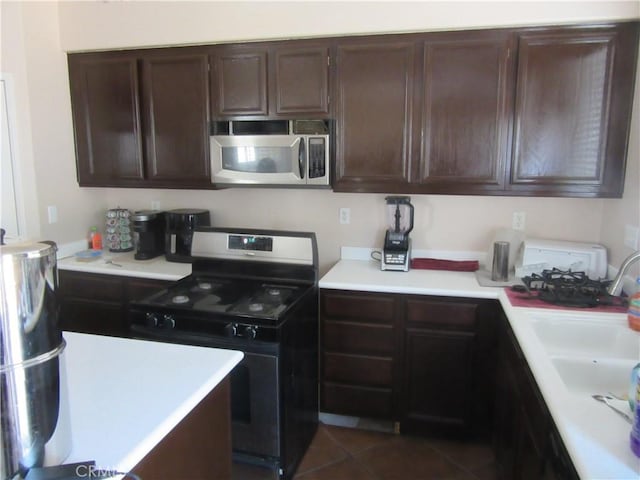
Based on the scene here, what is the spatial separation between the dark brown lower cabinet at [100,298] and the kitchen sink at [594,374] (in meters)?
2.19

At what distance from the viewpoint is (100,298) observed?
2.93 m

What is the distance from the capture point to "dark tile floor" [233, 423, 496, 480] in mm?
2285

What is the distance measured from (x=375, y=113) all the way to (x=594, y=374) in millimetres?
1657

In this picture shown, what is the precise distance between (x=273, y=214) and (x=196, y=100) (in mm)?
880

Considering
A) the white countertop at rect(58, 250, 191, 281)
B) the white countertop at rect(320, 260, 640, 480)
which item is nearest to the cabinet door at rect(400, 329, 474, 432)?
the white countertop at rect(320, 260, 640, 480)

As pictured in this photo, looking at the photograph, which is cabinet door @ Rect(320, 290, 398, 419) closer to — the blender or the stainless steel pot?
the blender

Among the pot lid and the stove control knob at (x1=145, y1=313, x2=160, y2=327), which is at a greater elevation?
the pot lid

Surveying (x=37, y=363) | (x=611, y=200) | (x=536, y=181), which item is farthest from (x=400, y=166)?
(x=37, y=363)

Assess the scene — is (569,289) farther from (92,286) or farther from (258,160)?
(92,286)

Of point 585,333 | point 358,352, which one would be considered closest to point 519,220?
point 585,333

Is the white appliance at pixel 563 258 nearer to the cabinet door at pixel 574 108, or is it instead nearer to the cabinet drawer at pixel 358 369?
the cabinet door at pixel 574 108

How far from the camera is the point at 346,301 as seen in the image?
8.21 feet

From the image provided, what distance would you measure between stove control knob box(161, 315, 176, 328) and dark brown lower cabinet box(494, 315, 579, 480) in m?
1.55

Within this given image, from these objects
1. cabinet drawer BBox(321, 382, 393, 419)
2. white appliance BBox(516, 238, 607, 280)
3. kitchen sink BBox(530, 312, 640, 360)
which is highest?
white appliance BBox(516, 238, 607, 280)
